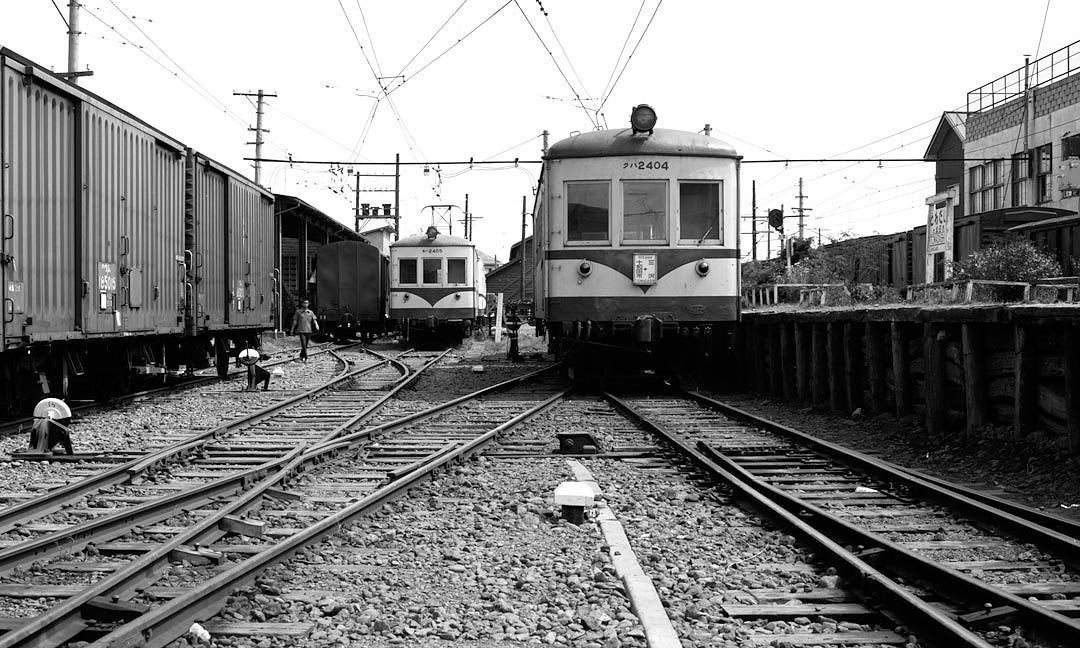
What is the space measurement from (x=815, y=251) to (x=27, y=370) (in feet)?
160

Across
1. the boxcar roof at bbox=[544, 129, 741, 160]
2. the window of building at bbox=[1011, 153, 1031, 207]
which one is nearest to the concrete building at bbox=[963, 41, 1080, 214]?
the window of building at bbox=[1011, 153, 1031, 207]

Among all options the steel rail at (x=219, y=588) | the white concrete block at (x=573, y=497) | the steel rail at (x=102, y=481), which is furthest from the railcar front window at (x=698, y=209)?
the white concrete block at (x=573, y=497)

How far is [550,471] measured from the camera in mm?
7383

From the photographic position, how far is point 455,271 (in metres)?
26.8

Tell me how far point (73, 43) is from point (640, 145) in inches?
490

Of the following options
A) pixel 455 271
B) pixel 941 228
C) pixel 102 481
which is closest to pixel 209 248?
pixel 102 481

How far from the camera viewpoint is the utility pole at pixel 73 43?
1852cm

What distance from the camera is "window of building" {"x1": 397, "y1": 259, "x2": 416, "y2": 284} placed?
87.6ft

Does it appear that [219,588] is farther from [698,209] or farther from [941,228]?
[941,228]

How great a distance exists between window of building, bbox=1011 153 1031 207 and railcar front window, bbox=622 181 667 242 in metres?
19.5

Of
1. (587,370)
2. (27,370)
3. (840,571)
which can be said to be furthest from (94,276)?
(840,571)

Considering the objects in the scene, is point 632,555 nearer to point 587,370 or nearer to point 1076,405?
point 1076,405

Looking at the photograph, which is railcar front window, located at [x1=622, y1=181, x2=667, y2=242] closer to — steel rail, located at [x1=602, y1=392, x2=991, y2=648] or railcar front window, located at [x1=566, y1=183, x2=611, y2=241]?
railcar front window, located at [x1=566, y1=183, x2=611, y2=241]

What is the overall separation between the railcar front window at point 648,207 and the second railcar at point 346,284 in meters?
17.9
